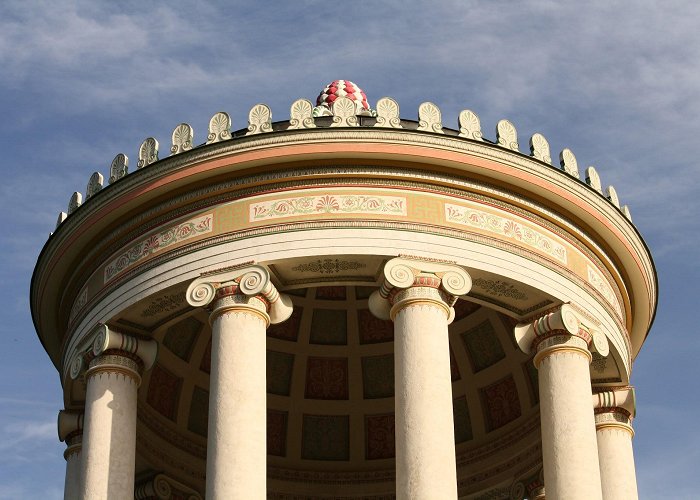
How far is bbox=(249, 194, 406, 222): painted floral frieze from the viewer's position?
3194cm

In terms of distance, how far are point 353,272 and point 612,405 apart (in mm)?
7385

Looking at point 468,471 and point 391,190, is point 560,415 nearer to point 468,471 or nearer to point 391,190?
point 391,190

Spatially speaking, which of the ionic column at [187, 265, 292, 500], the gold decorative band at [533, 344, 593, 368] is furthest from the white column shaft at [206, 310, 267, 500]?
the gold decorative band at [533, 344, 593, 368]

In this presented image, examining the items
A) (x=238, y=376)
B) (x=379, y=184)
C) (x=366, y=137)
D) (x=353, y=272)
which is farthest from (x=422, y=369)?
(x=366, y=137)

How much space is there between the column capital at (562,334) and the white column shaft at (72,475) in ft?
33.7

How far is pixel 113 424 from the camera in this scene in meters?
32.0

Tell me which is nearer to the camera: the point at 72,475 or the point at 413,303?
the point at 413,303

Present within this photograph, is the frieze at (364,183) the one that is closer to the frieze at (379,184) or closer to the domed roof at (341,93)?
the frieze at (379,184)

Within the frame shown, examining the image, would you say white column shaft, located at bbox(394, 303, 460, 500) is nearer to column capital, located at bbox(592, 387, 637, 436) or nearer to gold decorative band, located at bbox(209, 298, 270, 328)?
gold decorative band, located at bbox(209, 298, 270, 328)

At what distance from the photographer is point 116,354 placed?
108ft

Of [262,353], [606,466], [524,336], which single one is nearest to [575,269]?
[524,336]

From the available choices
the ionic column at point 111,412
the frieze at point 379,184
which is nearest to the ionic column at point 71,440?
the ionic column at point 111,412

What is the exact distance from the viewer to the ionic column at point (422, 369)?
29.0 meters

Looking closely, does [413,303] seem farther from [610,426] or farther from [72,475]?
[72,475]
